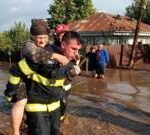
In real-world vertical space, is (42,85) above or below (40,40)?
below

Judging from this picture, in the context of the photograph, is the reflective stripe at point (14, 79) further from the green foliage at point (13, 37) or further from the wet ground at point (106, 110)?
the green foliage at point (13, 37)

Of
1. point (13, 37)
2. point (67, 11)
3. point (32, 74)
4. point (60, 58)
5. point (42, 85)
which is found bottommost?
point (13, 37)

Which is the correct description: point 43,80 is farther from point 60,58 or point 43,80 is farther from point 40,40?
point 40,40

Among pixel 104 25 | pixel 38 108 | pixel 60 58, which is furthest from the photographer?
pixel 104 25

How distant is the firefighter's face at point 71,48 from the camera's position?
5359 millimetres

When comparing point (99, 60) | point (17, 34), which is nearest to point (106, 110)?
point (99, 60)

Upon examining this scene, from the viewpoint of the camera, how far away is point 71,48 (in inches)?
212

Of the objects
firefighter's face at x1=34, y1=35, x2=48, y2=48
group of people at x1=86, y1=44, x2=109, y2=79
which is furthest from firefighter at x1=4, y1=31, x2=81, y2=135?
group of people at x1=86, y1=44, x2=109, y2=79

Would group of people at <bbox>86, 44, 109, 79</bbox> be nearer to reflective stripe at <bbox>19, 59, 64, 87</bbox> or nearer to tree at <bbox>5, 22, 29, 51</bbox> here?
reflective stripe at <bbox>19, 59, 64, 87</bbox>

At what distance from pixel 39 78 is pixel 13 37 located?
139 feet

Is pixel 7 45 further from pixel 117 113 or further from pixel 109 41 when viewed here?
pixel 117 113

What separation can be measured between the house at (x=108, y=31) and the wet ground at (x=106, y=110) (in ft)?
69.4

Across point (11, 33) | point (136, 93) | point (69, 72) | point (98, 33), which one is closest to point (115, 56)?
point (98, 33)

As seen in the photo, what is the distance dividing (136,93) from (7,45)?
31416 mm
